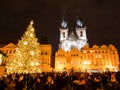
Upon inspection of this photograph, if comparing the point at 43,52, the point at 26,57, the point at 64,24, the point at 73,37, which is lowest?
the point at 26,57

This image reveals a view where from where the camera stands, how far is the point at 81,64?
62281 millimetres

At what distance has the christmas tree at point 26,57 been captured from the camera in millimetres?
26453

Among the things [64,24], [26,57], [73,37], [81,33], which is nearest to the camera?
[26,57]

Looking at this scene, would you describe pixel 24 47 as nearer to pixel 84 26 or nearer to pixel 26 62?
pixel 26 62

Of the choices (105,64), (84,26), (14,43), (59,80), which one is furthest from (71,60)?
(59,80)

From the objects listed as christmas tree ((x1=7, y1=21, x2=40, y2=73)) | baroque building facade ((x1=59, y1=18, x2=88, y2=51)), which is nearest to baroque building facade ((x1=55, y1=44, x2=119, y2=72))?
baroque building facade ((x1=59, y1=18, x2=88, y2=51))

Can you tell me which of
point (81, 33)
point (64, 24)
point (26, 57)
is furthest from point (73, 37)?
point (26, 57)

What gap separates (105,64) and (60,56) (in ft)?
56.1

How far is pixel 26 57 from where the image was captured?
1077 inches

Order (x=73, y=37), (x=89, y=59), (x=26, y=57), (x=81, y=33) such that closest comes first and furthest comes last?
(x=26, y=57)
(x=89, y=59)
(x=73, y=37)
(x=81, y=33)

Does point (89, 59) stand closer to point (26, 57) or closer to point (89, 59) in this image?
point (89, 59)

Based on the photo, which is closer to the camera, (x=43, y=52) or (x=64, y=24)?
(x=43, y=52)

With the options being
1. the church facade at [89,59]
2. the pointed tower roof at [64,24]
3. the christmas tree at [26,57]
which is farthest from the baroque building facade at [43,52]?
the pointed tower roof at [64,24]

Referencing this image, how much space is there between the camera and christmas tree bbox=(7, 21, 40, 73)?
26.5m
